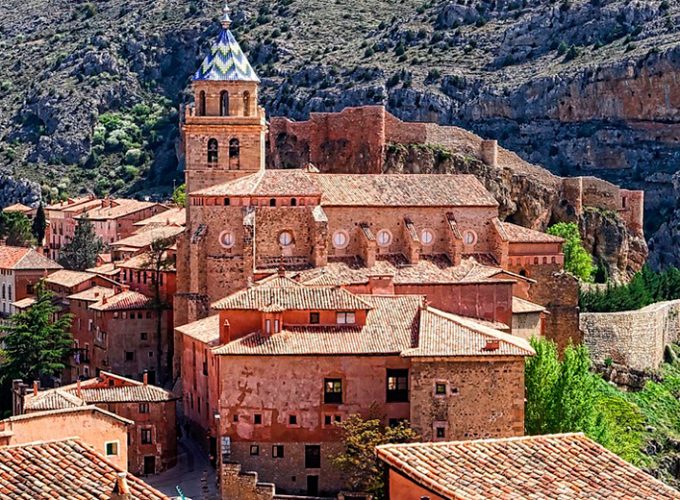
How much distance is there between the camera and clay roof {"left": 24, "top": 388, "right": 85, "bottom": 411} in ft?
162

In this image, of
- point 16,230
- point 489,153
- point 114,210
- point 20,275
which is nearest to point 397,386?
point 489,153

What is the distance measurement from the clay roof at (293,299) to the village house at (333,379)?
2.2 inches

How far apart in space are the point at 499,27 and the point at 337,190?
2467 inches

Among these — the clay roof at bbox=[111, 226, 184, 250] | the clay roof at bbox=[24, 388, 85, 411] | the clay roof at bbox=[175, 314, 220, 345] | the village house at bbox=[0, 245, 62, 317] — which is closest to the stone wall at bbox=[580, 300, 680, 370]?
the clay roof at bbox=[175, 314, 220, 345]

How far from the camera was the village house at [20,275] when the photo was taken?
83500 mm

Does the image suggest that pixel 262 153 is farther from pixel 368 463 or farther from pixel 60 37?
pixel 60 37

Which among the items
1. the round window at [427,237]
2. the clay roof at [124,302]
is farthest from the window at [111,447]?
the clay roof at [124,302]

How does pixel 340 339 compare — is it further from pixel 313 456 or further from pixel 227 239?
pixel 227 239

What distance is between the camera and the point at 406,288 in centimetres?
5919

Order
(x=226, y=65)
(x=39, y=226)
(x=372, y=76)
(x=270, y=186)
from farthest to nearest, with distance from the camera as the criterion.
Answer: (x=372, y=76)
(x=39, y=226)
(x=226, y=65)
(x=270, y=186)

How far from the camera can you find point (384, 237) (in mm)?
63125

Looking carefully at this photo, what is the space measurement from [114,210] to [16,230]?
8.23m

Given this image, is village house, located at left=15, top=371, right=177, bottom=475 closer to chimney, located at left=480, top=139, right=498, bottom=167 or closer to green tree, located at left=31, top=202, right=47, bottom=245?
chimney, located at left=480, top=139, right=498, bottom=167

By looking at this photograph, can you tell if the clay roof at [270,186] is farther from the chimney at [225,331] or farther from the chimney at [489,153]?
the chimney at [489,153]
